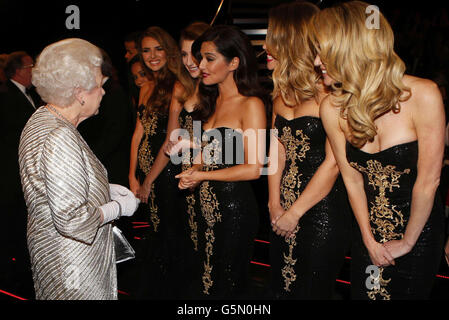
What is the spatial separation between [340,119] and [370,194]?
360 mm

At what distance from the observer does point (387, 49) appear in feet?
6.55

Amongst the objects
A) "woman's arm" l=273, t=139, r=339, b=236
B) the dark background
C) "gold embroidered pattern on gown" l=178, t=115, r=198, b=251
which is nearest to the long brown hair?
"gold embroidered pattern on gown" l=178, t=115, r=198, b=251

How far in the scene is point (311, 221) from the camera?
2727 millimetres

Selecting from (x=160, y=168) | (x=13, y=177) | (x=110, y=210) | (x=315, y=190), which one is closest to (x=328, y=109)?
(x=315, y=190)

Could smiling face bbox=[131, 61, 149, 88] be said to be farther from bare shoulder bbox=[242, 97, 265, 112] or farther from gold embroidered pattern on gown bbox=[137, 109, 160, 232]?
bare shoulder bbox=[242, 97, 265, 112]

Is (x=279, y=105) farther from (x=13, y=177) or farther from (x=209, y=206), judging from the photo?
(x=13, y=177)

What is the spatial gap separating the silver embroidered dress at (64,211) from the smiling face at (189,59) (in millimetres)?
1562

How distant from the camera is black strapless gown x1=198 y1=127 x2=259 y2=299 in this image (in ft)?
10.00

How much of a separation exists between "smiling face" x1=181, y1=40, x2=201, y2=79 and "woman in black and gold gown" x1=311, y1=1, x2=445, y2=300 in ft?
4.87

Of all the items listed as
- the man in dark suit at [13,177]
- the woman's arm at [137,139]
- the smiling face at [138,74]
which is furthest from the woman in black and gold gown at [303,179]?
the man in dark suit at [13,177]

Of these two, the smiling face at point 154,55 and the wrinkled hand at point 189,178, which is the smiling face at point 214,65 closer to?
the wrinkled hand at point 189,178

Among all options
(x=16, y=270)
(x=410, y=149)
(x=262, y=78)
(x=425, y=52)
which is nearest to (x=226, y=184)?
(x=410, y=149)

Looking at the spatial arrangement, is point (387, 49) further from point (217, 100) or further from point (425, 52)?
point (425, 52)

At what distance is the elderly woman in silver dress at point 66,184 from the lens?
6.23 ft
